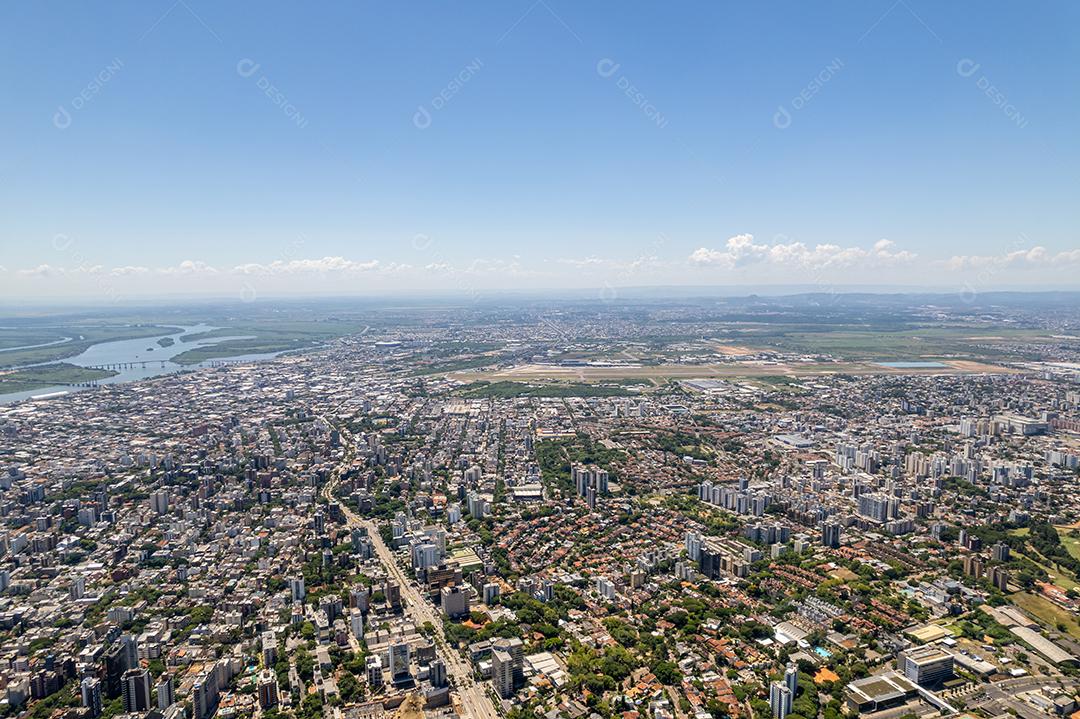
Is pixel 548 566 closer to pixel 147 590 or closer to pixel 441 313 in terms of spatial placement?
pixel 147 590

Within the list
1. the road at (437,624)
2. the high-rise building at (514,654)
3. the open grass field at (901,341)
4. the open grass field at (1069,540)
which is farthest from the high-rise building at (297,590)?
the open grass field at (901,341)

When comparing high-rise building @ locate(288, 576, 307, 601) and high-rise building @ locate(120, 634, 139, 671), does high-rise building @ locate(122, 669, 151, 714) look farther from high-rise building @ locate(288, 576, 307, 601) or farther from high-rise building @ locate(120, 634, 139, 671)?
high-rise building @ locate(288, 576, 307, 601)

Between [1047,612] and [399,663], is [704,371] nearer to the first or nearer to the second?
[1047,612]

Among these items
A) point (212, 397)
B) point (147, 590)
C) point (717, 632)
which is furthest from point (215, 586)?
point (212, 397)

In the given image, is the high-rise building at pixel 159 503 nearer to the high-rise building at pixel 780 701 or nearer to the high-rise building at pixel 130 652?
Answer: the high-rise building at pixel 130 652

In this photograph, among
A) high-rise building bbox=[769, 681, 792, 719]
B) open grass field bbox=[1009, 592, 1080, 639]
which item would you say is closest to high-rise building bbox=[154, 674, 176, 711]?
high-rise building bbox=[769, 681, 792, 719]

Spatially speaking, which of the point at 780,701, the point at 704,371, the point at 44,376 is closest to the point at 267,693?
the point at 780,701
